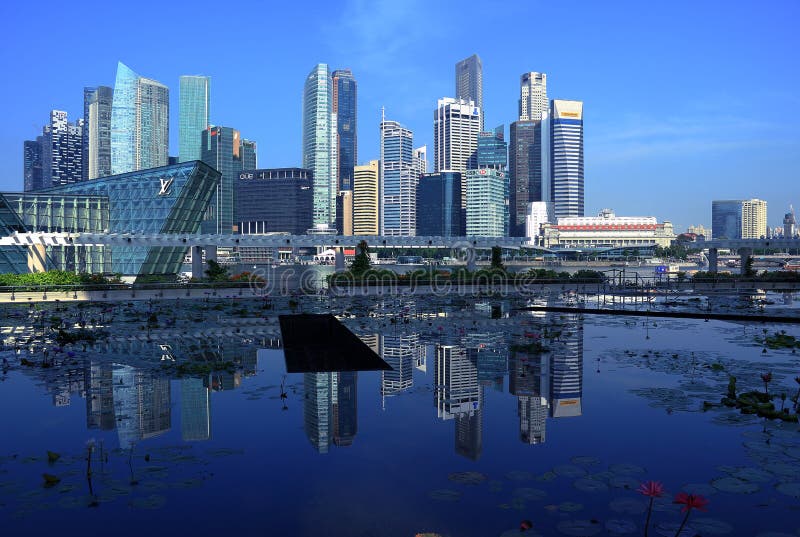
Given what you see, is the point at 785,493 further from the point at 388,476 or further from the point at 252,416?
the point at 252,416

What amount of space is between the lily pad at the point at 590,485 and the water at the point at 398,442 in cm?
3

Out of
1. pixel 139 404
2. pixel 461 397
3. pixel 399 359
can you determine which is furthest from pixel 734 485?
pixel 399 359

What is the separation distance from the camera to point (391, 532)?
641 cm

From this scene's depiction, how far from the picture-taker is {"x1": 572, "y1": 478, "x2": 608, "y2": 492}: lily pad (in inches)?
296

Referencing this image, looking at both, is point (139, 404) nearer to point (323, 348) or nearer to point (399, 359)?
point (399, 359)

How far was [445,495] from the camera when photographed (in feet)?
24.2

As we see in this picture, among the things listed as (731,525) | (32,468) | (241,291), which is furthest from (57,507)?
(241,291)

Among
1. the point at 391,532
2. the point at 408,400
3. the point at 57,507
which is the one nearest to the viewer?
the point at 391,532

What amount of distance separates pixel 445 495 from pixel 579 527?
1632mm

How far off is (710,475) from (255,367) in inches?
449

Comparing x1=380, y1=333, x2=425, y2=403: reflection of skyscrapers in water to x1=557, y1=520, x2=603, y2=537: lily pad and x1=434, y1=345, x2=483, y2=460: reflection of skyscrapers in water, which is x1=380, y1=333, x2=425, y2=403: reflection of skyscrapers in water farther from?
x1=557, y1=520, x2=603, y2=537: lily pad

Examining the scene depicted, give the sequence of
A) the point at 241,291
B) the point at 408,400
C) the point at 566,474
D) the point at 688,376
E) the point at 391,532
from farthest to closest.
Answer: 1. the point at 241,291
2. the point at 688,376
3. the point at 408,400
4. the point at 566,474
5. the point at 391,532

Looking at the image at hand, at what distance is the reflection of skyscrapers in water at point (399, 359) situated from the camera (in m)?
13.8

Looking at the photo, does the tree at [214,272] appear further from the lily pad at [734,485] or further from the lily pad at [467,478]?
the lily pad at [734,485]
